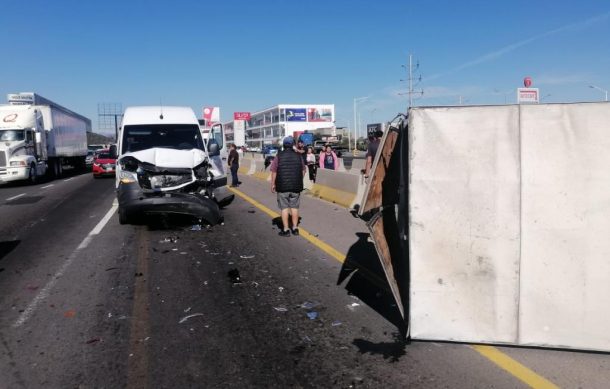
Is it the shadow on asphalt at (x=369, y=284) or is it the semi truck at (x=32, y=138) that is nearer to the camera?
the shadow on asphalt at (x=369, y=284)

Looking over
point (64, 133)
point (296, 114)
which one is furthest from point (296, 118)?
point (64, 133)

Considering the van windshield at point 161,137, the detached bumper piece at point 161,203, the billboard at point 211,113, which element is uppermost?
the billboard at point 211,113

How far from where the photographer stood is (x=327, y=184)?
15.8m

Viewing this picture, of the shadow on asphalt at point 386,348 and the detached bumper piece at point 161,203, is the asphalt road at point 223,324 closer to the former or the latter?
the shadow on asphalt at point 386,348

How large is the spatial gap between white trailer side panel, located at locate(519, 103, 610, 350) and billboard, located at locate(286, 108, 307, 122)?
135m

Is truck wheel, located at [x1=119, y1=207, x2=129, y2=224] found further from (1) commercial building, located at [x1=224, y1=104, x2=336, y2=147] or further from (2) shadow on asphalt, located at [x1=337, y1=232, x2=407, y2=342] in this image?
(1) commercial building, located at [x1=224, y1=104, x2=336, y2=147]

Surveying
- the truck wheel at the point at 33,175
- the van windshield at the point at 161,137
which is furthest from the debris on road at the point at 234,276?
the truck wheel at the point at 33,175

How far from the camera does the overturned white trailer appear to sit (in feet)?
12.7

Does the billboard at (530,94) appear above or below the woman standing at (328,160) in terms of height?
above

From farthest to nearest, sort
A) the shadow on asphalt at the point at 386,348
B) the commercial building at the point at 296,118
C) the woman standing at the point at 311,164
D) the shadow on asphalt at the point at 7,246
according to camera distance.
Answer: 1. the commercial building at the point at 296,118
2. the woman standing at the point at 311,164
3. the shadow on asphalt at the point at 7,246
4. the shadow on asphalt at the point at 386,348

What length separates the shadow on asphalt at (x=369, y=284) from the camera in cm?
504

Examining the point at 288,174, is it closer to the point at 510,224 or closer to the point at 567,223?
the point at 510,224

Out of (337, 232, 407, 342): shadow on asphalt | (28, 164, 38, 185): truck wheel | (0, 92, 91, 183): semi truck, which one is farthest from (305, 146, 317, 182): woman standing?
(28, 164, 38, 185): truck wheel

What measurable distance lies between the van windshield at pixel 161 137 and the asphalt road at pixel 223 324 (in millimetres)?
2996
